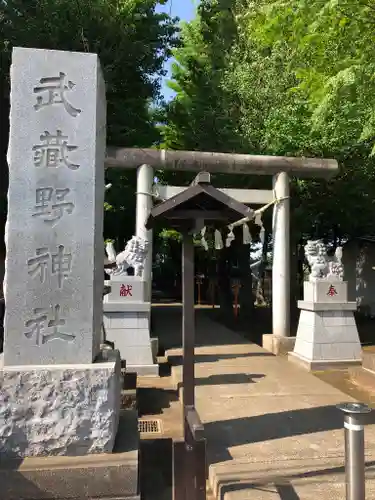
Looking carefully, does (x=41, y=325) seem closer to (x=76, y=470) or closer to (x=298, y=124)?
(x=76, y=470)

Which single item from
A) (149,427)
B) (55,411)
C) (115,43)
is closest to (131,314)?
(149,427)

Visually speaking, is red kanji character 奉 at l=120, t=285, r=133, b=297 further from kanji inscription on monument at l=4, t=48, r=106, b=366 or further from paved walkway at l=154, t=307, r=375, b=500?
kanji inscription on monument at l=4, t=48, r=106, b=366

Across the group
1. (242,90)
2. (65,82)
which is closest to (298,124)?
(242,90)

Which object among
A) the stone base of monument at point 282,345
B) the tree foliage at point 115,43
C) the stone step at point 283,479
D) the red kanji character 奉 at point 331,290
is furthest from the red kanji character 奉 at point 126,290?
the tree foliage at point 115,43

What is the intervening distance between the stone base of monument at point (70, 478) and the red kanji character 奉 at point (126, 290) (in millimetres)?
5620

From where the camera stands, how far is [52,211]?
336cm

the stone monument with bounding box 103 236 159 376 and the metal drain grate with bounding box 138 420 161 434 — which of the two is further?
the stone monument with bounding box 103 236 159 376

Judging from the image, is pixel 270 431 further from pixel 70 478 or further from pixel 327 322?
pixel 327 322

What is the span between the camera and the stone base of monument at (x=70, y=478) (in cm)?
290

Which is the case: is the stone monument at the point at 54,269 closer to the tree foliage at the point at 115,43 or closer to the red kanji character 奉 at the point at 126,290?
the red kanji character 奉 at the point at 126,290

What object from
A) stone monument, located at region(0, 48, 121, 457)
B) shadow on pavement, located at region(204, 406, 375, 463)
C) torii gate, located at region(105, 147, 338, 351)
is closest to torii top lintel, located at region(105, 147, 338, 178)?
torii gate, located at region(105, 147, 338, 351)

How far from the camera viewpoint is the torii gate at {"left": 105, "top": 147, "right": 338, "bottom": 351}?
983cm

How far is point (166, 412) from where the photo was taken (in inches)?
248

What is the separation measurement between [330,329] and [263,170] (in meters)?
3.97
